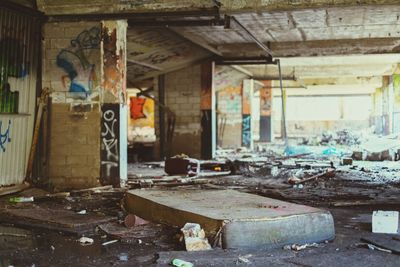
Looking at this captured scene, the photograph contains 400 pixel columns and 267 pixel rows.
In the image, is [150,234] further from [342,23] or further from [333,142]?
[333,142]

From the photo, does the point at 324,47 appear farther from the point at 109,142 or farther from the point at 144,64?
the point at 109,142

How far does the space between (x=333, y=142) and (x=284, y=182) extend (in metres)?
15.2

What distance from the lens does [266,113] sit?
26.5m

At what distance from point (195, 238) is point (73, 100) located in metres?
5.26

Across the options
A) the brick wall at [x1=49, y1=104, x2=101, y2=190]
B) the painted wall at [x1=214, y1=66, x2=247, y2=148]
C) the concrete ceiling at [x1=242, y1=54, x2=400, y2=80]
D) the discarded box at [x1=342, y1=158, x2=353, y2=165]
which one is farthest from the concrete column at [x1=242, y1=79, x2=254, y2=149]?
the brick wall at [x1=49, y1=104, x2=101, y2=190]

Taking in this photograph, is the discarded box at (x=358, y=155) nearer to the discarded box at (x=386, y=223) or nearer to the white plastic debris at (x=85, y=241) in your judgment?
the discarded box at (x=386, y=223)

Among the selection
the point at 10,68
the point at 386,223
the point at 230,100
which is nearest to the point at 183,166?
the point at 10,68

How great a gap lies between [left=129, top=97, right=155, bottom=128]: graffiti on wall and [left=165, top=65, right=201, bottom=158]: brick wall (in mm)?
10126

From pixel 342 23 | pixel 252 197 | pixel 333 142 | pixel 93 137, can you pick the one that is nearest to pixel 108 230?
pixel 252 197

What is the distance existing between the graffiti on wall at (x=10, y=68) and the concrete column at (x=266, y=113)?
18.5 meters

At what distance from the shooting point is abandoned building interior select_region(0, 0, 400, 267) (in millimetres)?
4590

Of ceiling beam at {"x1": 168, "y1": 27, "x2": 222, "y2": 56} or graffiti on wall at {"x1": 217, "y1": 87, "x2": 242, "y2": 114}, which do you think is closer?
ceiling beam at {"x1": 168, "y1": 27, "x2": 222, "y2": 56}

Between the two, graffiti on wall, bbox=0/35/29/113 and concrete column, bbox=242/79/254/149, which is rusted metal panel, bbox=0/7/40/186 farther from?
concrete column, bbox=242/79/254/149

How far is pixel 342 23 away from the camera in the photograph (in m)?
11.7
